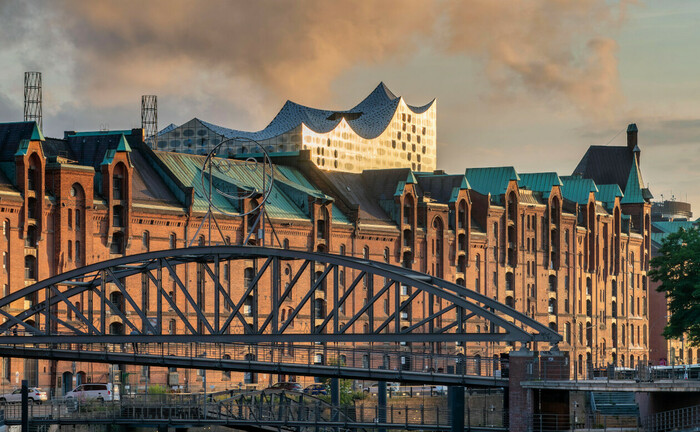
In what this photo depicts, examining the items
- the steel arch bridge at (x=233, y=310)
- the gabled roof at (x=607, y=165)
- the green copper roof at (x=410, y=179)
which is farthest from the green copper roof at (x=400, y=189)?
the gabled roof at (x=607, y=165)

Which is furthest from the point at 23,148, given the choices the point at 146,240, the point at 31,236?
the point at 146,240

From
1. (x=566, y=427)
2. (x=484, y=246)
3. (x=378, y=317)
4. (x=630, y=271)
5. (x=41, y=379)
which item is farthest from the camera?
(x=630, y=271)

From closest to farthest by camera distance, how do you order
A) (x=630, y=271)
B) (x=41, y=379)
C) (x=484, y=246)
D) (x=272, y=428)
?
(x=272, y=428) → (x=41, y=379) → (x=484, y=246) → (x=630, y=271)

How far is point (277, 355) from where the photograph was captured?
12106 cm

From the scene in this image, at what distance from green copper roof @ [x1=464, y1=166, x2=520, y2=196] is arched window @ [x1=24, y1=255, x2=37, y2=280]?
2275 inches

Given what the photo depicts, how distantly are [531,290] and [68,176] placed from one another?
201 feet

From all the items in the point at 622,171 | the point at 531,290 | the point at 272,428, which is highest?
the point at 622,171

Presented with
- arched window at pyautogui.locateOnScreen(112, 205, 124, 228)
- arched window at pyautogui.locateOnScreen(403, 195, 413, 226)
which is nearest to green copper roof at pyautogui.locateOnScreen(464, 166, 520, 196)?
arched window at pyautogui.locateOnScreen(403, 195, 413, 226)

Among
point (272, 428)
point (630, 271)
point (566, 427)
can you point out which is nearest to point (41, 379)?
point (272, 428)

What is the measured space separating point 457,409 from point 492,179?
3153 inches

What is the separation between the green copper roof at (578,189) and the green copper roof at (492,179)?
14241 millimetres

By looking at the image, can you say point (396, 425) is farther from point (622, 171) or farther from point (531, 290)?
point (622, 171)

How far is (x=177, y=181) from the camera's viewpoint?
11488 cm

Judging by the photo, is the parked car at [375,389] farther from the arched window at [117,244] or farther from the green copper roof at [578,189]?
the green copper roof at [578,189]
